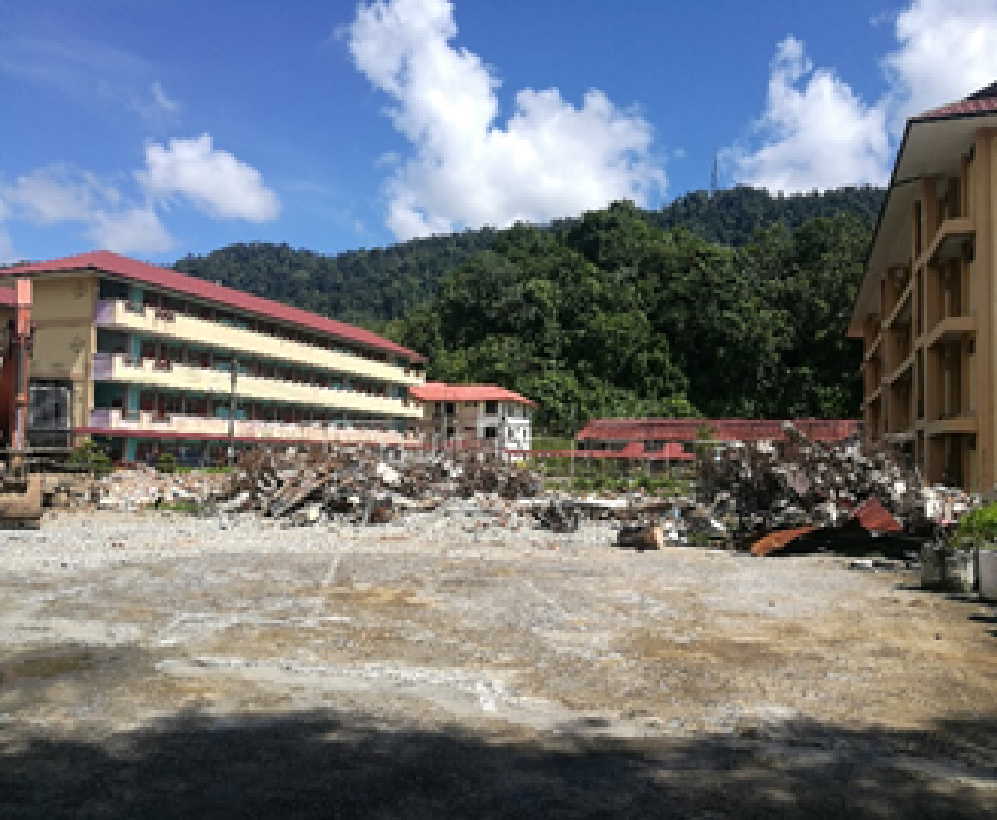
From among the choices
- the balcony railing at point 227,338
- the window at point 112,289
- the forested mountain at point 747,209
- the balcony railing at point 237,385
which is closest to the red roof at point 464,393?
the balcony railing at point 237,385

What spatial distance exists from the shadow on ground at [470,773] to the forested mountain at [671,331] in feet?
183

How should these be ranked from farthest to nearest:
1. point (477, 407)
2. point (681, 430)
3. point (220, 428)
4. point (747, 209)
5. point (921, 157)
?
point (747, 209) → point (477, 407) → point (220, 428) → point (681, 430) → point (921, 157)

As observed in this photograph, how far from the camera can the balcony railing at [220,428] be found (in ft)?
116

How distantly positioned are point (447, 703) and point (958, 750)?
314cm

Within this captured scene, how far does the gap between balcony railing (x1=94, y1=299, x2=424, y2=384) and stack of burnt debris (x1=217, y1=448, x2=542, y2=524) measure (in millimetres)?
15680

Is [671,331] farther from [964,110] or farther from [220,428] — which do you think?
[964,110]

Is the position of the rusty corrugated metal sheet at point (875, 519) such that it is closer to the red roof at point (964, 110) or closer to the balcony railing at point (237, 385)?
the red roof at point (964, 110)

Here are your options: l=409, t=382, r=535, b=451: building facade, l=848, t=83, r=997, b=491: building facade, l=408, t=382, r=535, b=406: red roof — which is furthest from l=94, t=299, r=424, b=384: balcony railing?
l=848, t=83, r=997, b=491: building facade

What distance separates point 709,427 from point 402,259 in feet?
343

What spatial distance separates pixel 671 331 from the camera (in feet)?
232

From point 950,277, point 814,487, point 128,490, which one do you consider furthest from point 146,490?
point 950,277

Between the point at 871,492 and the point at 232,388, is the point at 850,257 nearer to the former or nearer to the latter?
the point at 232,388

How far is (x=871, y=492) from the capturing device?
1620 cm

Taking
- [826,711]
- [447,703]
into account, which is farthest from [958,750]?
[447,703]
